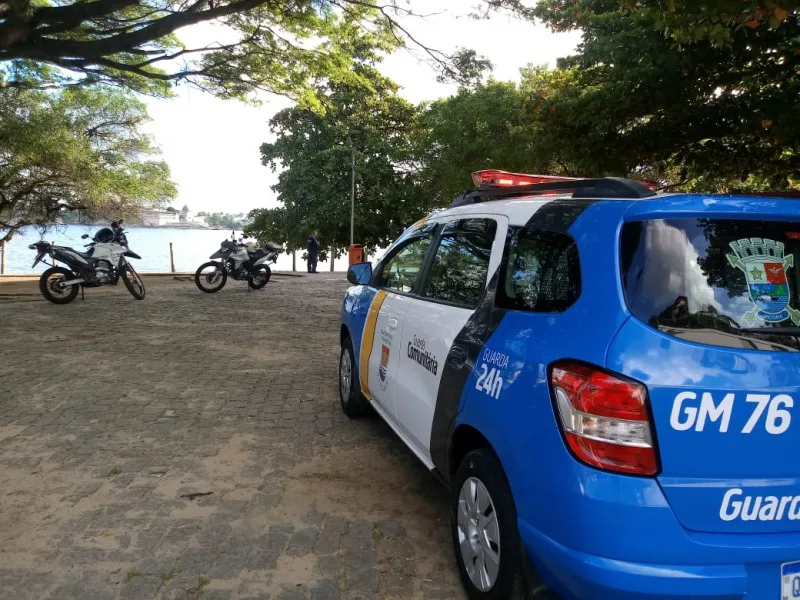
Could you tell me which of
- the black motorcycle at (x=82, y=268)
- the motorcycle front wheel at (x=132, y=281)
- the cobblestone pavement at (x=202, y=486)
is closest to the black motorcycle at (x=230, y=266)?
the motorcycle front wheel at (x=132, y=281)

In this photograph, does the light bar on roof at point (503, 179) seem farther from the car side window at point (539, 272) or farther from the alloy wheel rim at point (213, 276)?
the alloy wheel rim at point (213, 276)

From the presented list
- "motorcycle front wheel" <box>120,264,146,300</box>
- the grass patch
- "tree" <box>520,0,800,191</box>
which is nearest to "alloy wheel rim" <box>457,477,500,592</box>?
the grass patch

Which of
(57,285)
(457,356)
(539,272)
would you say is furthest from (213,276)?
(539,272)

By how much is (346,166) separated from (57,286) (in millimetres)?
20210

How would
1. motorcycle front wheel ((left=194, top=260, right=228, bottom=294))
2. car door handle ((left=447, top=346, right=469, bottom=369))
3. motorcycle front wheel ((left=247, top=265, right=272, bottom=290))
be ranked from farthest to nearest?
motorcycle front wheel ((left=247, top=265, right=272, bottom=290)) < motorcycle front wheel ((left=194, top=260, right=228, bottom=294)) < car door handle ((left=447, top=346, right=469, bottom=369))

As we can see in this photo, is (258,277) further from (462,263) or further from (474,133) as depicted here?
(474,133)

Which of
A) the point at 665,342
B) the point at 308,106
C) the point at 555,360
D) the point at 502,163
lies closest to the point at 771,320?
the point at 665,342

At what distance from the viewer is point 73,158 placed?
2019 centimetres

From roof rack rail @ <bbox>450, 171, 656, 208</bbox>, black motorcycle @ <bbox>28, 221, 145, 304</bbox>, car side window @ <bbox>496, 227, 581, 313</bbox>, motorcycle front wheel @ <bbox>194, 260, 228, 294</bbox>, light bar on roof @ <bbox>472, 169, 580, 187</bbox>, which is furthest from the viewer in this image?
motorcycle front wheel @ <bbox>194, 260, 228, 294</bbox>

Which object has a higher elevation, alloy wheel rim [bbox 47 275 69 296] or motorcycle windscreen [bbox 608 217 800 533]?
motorcycle windscreen [bbox 608 217 800 533]

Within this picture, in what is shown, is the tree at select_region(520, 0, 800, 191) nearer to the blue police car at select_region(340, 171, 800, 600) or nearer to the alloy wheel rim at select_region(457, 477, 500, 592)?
the blue police car at select_region(340, 171, 800, 600)

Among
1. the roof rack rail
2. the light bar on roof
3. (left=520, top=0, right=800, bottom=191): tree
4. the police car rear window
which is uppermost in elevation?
(left=520, top=0, right=800, bottom=191): tree

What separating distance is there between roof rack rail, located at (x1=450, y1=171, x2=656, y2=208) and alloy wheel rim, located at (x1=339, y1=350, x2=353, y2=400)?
1.91m

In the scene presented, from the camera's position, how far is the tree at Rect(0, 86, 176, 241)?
19.1m
